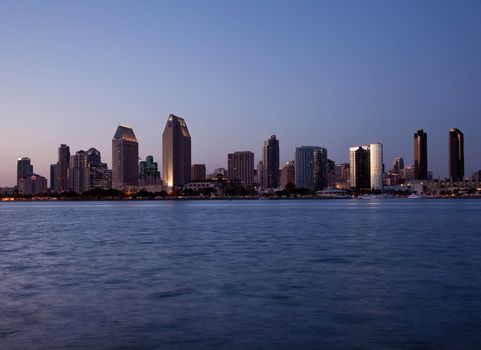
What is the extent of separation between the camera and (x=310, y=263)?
3250 cm

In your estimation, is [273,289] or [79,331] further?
[273,289]

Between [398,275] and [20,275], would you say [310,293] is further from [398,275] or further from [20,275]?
[20,275]

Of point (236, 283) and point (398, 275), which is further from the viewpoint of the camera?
point (398, 275)

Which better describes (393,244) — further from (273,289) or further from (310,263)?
(273,289)

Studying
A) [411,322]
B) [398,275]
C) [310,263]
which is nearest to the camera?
[411,322]

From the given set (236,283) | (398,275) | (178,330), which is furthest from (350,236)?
(178,330)

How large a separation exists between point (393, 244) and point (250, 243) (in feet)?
37.2

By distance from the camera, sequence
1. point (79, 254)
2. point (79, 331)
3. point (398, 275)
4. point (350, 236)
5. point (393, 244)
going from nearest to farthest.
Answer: point (79, 331) → point (398, 275) → point (79, 254) → point (393, 244) → point (350, 236)

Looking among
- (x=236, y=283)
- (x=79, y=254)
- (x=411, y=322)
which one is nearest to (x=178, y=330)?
(x=411, y=322)

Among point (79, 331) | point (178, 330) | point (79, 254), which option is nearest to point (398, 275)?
point (178, 330)

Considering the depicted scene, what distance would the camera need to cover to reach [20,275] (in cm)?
2828

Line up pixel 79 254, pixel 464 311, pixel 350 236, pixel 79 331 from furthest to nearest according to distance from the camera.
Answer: pixel 350 236 < pixel 79 254 < pixel 464 311 < pixel 79 331

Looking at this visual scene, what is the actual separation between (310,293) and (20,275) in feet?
48.8

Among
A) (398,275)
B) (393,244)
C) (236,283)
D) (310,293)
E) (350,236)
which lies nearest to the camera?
(310,293)
